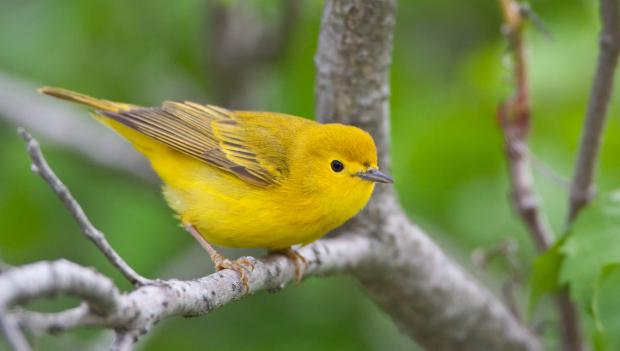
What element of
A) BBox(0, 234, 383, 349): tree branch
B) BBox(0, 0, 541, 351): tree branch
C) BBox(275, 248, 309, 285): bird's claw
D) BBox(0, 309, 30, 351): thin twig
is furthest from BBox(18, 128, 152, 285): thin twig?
BBox(275, 248, 309, 285): bird's claw

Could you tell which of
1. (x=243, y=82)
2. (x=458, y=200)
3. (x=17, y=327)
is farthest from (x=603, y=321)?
(x=243, y=82)

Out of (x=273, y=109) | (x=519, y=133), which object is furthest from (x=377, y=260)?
(x=273, y=109)

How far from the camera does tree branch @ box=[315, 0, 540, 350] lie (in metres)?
3.78

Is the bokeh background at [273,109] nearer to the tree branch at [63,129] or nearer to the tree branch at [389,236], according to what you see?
the tree branch at [63,129]

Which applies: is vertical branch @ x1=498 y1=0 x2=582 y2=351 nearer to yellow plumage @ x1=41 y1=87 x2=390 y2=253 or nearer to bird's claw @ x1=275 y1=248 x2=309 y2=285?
yellow plumage @ x1=41 y1=87 x2=390 y2=253

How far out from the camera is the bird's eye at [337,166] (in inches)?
166

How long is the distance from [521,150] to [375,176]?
2.94 feet

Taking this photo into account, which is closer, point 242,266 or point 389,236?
point 242,266

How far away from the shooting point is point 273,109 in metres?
6.39

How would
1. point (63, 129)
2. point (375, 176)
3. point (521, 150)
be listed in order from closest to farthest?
Result: point (375, 176)
point (521, 150)
point (63, 129)

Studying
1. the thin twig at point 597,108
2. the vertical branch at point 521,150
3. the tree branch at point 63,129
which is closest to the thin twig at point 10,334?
the thin twig at point 597,108

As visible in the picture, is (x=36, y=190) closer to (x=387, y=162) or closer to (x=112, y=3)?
(x=112, y=3)

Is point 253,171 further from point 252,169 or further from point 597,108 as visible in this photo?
point 597,108

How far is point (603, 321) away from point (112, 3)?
428 cm
